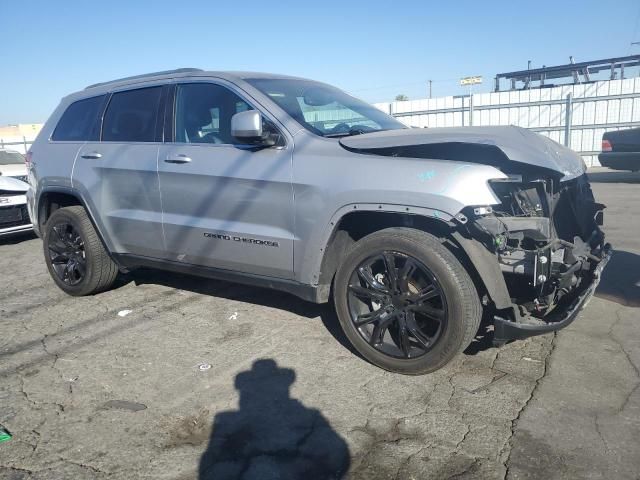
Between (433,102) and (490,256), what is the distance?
1578cm

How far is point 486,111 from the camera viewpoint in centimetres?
1700

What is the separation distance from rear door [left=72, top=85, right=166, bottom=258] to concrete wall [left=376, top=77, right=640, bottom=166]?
12.8 metres

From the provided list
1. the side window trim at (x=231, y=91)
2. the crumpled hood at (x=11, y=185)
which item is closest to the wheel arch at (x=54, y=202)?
the side window trim at (x=231, y=91)

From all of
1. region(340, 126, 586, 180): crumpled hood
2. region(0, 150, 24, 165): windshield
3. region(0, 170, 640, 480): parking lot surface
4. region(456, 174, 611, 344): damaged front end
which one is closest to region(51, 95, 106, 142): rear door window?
region(0, 170, 640, 480): parking lot surface

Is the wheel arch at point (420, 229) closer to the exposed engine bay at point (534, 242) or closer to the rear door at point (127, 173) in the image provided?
the exposed engine bay at point (534, 242)

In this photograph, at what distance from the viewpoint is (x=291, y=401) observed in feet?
9.92

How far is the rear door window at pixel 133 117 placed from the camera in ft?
14.1

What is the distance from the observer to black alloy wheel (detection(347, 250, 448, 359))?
3078mm

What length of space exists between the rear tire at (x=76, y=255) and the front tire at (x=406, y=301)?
102 inches

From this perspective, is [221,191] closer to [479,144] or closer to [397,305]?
[397,305]

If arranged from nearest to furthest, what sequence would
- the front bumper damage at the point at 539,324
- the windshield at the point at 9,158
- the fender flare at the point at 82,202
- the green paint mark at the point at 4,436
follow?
the green paint mark at the point at 4,436 → the front bumper damage at the point at 539,324 → the fender flare at the point at 82,202 → the windshield at the point at 9,158

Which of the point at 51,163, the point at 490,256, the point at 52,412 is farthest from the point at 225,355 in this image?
the point at 51,163

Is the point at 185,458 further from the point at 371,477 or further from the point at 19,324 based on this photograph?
the point at 19,324

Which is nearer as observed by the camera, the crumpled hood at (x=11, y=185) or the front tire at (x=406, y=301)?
the front tire at (x=406, y=301)
